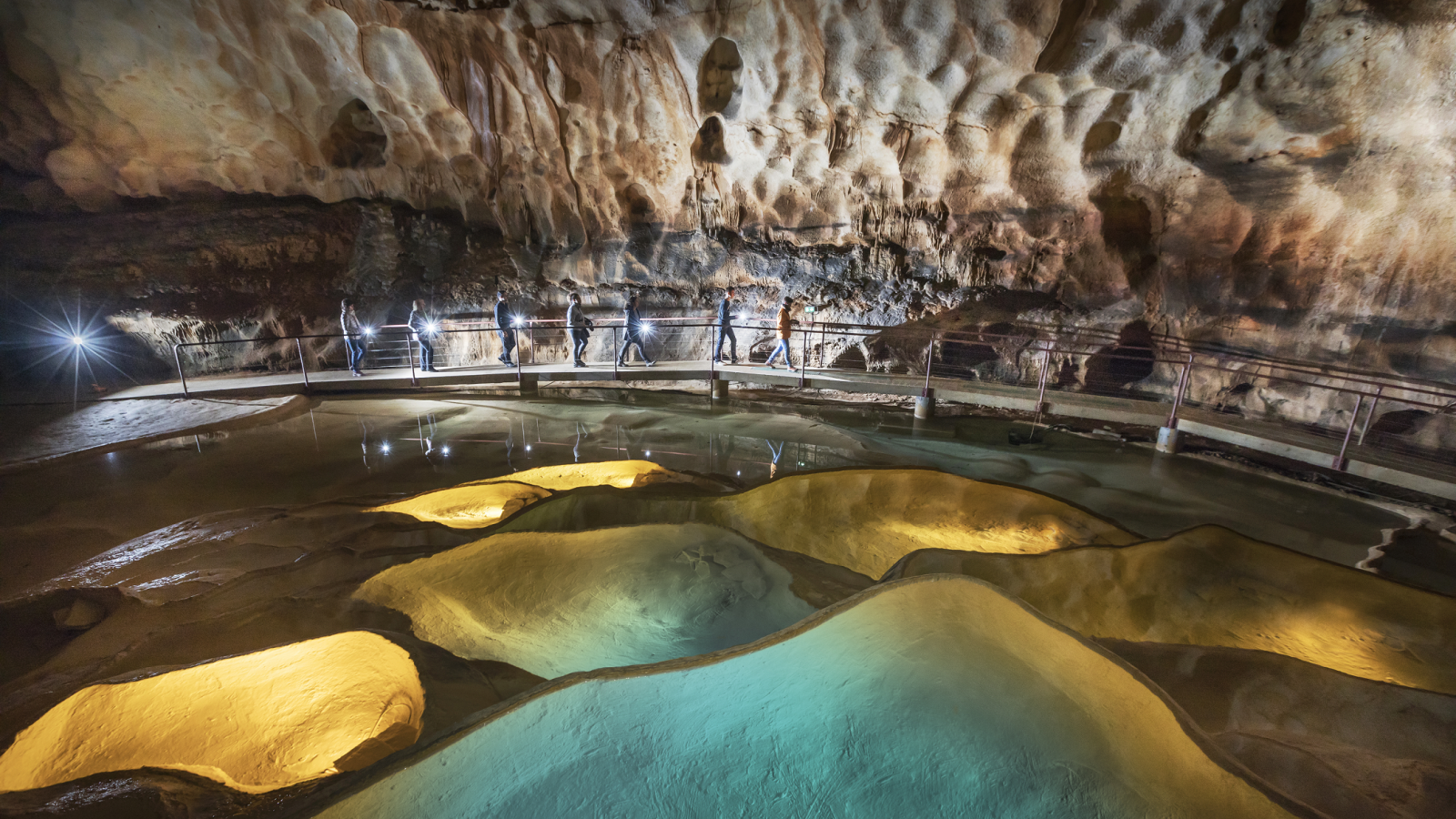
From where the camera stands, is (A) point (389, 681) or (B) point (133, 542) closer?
(A) point (389, 681)

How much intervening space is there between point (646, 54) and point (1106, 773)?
9.91 m

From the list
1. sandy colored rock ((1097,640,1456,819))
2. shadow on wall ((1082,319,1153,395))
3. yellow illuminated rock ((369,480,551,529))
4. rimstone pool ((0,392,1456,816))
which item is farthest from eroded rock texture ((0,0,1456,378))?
yellow illuminated rock ((369,480,551,529))

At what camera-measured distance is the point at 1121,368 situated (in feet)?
32.0

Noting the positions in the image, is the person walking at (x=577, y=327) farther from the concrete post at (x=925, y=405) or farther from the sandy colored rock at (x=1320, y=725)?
the sandy colored rock at (x=1320, y=725)

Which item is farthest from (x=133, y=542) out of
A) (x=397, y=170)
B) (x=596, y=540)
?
(x=397, y=170)

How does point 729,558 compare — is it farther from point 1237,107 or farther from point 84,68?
point 84,68

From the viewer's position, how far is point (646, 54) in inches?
359

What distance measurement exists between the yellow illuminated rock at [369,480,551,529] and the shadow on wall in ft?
28.4

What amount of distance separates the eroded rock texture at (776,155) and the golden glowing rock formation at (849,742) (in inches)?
298

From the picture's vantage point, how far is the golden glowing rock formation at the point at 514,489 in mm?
4660

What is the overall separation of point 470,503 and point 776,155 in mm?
7671

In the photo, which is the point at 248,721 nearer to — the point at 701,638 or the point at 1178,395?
the point at 701,638

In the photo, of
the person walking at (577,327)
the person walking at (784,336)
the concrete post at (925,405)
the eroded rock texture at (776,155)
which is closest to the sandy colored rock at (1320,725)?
the concrete post at (925,405)

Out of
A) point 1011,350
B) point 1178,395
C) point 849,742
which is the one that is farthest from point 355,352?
point 1178,395
